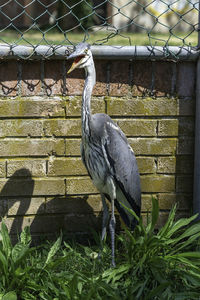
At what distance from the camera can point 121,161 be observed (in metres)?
2.75

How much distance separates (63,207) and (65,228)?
159 millimetres

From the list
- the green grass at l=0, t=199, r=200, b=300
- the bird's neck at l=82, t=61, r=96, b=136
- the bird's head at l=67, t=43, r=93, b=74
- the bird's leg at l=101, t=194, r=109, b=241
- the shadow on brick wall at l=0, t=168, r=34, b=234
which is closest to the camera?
the green grass at l=0, t=199, r=200, b=300

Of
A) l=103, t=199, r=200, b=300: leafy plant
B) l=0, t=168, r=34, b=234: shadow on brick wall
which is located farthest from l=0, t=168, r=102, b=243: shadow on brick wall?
l=103, t=199, r=200, b=300: leafy plant

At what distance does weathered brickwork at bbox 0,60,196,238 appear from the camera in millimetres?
2971

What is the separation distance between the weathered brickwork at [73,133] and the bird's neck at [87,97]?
1.09 feet

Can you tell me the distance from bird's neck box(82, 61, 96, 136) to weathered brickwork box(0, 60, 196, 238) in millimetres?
334

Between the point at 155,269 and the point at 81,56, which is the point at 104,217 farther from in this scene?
the point at 81,56

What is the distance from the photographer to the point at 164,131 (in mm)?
3117

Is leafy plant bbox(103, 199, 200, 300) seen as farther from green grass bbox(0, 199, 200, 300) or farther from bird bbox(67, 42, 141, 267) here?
bird bbox(67, 42, 141, 267)

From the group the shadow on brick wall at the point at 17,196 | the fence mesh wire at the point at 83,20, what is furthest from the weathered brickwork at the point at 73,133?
the fence mesh wire at the point at 83,20

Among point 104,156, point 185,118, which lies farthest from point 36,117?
point 185,118

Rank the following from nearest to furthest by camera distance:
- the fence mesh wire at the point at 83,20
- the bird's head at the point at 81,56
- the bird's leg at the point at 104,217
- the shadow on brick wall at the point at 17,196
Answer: the bird's head at the point at 81,56 → the bird's leg at the point at 104,217 → the shadow on brick wall at the point at 17,196 → the fence mesh wire at the point at 83,20

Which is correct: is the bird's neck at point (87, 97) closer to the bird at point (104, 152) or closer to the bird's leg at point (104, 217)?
the bird at point (104, 152)

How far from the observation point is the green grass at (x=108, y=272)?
2416 millimetres
